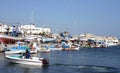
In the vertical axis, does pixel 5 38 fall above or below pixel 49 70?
above

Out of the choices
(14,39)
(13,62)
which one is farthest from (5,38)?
(13,62)

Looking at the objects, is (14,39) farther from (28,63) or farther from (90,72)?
(90,72)

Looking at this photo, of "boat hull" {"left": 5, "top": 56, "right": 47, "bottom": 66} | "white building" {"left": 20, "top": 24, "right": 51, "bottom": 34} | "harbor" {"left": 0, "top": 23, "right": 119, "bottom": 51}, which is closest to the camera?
"boat hull" {"left": 5, "top": 56, "right": 47, "bottom": 66}

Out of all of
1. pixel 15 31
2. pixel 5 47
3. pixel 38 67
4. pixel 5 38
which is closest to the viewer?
pixel 38 67

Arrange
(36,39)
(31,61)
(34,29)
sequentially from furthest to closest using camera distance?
(34,29)
(36,39)
(31,61)

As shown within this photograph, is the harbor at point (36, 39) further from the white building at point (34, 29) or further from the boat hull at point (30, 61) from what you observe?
the boat hull at point (30, 61)

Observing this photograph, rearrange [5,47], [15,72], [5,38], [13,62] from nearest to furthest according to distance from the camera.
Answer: [15,72] → [13,62] → [5,47] → [5,38]

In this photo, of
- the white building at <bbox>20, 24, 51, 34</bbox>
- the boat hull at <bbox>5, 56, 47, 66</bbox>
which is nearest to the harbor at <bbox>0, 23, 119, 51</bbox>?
the white building at <bbox>20, 24, 51, 34</bbox>

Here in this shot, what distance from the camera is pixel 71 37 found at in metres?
172

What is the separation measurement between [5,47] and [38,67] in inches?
1551

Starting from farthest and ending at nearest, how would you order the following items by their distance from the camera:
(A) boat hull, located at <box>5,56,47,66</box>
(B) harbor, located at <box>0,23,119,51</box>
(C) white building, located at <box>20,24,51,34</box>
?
(C) white building, located at <box>20,24,51,34</box>, (B) harbor, located at <box>0,23,119,51</box>, (A) boat hull, located at <box>5,56,47,66</box>

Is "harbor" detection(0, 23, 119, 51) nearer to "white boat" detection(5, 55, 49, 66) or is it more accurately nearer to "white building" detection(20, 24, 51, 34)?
"white building" detection(20, 24, 51, 34)

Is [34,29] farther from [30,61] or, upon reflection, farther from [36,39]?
[30,61]

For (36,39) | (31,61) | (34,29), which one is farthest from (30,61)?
(34,29)
